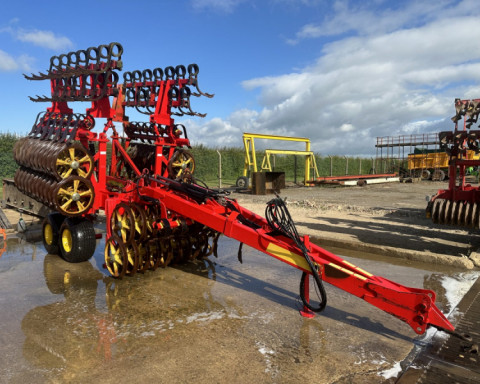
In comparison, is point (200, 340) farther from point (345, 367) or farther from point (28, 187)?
point (28, 187)

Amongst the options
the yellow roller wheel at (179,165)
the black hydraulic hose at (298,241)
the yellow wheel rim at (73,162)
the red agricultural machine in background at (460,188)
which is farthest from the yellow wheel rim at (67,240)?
the red agricultural machine in background at (460,188)

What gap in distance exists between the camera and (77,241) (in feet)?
19.8

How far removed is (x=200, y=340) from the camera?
3654 mm

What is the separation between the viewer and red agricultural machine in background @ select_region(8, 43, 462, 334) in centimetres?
417

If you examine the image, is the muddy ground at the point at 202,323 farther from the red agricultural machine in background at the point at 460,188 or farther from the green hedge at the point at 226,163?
the green hedge at the point at 226,163

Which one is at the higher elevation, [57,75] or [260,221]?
[57,75]

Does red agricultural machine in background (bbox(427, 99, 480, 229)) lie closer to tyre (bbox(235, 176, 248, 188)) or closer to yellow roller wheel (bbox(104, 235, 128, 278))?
yellow roller wheel (bbox(104, 235, 128, 278))

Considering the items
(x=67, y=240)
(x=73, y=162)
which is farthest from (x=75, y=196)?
(x=67, y=240)

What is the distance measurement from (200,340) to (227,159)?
25.5m

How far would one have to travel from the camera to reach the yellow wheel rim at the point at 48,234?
6647 mm

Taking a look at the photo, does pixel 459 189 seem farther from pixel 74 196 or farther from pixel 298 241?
pixel 74 196

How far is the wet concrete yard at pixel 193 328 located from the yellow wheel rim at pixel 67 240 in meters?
0.39

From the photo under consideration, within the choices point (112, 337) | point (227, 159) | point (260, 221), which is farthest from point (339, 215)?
point (227, 159)

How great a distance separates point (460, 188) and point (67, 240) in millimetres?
7004
